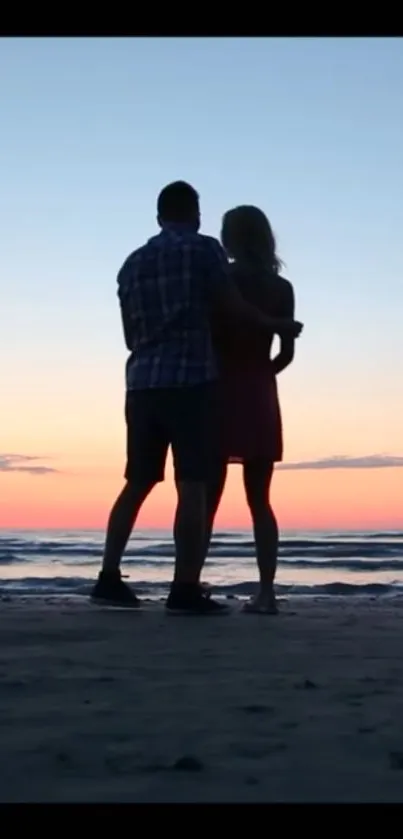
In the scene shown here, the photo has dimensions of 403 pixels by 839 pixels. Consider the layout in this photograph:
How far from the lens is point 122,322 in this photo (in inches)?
208

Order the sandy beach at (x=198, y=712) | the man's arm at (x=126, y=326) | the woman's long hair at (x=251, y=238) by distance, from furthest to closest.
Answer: the woman's long hair at (x=251, y=238) < the man's arm at (x=126, y=326) < the sandy beach at (x=198, y=712)

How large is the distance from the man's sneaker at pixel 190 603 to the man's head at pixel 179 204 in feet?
5.17

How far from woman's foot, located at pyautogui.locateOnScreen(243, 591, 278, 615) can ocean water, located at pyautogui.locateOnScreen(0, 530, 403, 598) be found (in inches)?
141

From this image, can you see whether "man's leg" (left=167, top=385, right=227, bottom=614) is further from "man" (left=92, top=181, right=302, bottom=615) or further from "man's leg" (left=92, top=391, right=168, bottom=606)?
"man's leg" (left=92, top=391, right=168, bottom=606)

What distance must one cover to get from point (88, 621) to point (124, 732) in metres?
2.23

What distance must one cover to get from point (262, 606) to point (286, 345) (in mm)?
1147

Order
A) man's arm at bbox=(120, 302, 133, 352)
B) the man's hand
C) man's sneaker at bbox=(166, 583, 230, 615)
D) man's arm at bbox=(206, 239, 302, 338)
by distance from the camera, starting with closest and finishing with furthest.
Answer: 1. man's sneaker at bbox=(166, 583, 230, 615)
2. man's arm at bbox=(206, 239, 302, 338)
3. the man's hand
4. man's arm at bbox=(120, 302, 133, 352)

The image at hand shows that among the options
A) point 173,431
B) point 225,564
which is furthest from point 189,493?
point 225,564

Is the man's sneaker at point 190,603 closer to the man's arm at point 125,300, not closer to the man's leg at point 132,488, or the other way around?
the man's leg at point 132,488

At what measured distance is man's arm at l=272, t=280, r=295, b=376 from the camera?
5237 mm

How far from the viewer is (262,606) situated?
16.9 ft

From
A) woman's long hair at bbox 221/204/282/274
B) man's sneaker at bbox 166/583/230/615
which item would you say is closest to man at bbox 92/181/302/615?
man's sneaker at bbox 166/583/230/615

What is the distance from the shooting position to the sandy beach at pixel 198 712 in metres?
1.92

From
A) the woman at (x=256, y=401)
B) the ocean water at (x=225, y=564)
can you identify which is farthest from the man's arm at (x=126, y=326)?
the ocean water at (x=225, y=564)
